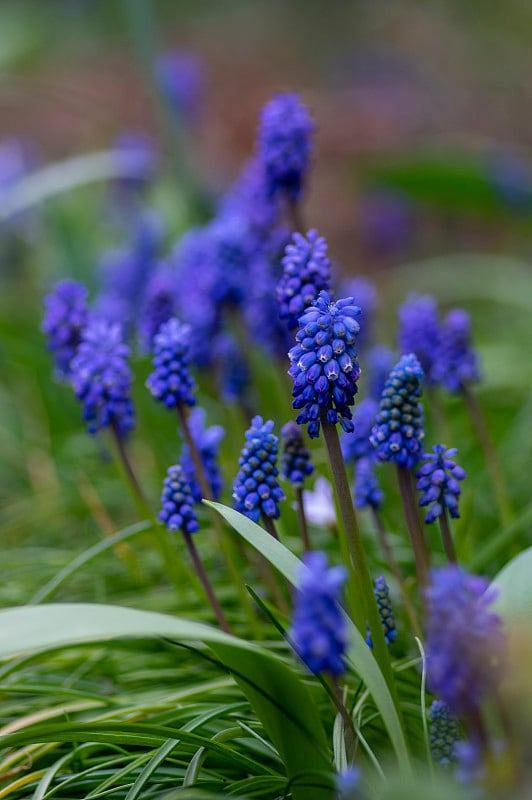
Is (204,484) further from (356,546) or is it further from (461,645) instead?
(461,645)

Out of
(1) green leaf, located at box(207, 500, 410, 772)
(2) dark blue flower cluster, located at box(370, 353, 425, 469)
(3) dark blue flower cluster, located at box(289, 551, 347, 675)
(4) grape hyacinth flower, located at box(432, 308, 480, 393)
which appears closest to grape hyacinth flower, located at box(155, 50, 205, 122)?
(4) grape hyacinth flower, located at box(432, 308, 480, 393)

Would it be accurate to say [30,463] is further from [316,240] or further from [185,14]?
[185,14]

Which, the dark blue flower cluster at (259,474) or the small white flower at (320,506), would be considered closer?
the dark blue flower cluster at (259,474)

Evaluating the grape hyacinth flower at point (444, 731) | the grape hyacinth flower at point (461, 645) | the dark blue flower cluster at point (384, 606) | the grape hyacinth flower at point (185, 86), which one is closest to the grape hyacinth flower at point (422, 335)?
the dark blue flower cluster at point (384, 606)

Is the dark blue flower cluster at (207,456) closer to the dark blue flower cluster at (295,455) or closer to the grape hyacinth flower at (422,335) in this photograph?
the dark blue flower cluster at (295,455)

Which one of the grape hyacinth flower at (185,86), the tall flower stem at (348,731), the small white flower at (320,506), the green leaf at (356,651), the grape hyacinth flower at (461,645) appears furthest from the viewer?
the grape hyacinth flower at (185,86)

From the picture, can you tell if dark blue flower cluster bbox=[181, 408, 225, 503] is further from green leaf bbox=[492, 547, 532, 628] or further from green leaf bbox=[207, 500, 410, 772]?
green leaf bbox=[492, 547, 532, 628]

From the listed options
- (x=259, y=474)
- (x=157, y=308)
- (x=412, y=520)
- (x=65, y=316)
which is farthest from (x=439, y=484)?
(x=157, y=308)
